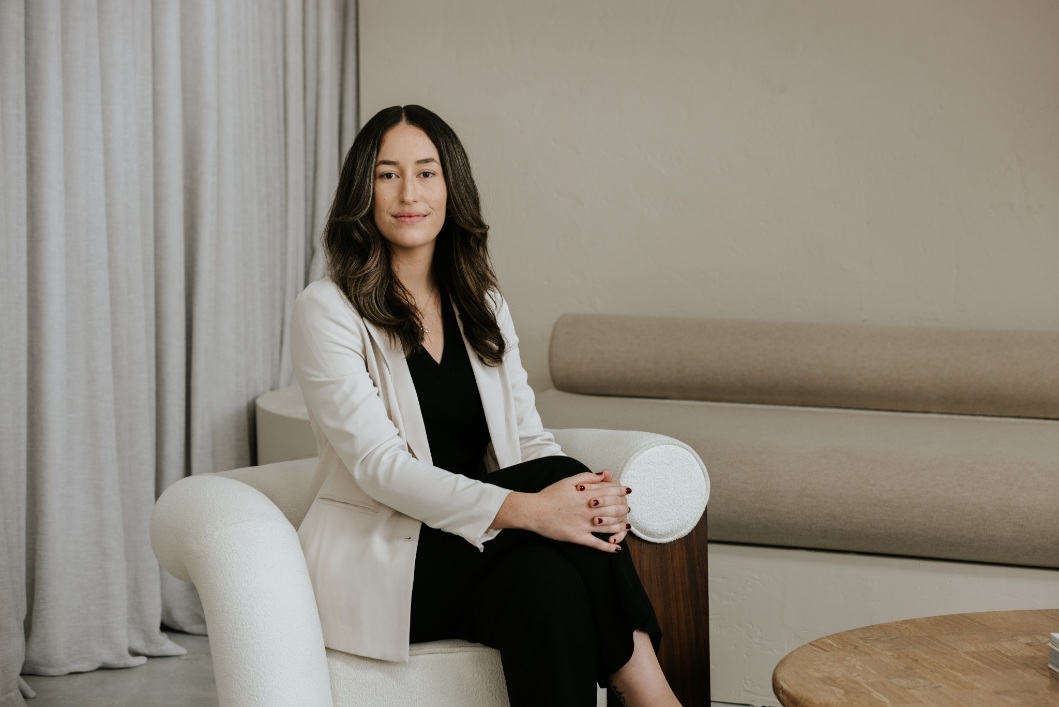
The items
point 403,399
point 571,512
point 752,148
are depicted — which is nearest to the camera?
point 571,512

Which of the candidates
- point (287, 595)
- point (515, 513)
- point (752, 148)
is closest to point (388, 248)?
point (515, 513)

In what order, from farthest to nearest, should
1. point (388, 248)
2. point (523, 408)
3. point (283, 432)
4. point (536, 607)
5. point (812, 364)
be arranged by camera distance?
point (812, 364)
point (283, 432)
point (523, 408)
point (388, 248)
point (536, 607)

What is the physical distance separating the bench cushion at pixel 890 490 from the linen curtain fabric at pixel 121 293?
128cm

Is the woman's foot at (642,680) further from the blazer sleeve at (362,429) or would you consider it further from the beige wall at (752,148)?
the beige wall at (752,148)

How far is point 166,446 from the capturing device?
2.72 metres

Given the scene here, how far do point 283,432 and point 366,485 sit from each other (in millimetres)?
1133

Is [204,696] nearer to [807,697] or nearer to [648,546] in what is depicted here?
[648,546]

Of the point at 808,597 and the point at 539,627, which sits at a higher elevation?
the point at 539,627

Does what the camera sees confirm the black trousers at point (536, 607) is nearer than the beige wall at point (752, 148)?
Yes

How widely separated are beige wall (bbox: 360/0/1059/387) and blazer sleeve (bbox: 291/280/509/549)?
193 centimetres

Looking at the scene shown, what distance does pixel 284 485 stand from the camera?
Result: 1921 millimetres

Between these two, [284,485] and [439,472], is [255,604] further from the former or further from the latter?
[284,485]

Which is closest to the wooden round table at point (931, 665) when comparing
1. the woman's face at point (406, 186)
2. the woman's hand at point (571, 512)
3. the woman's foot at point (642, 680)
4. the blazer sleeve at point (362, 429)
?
the woman's foot at point (642, 680)

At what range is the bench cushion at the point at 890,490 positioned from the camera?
7.49 feet
